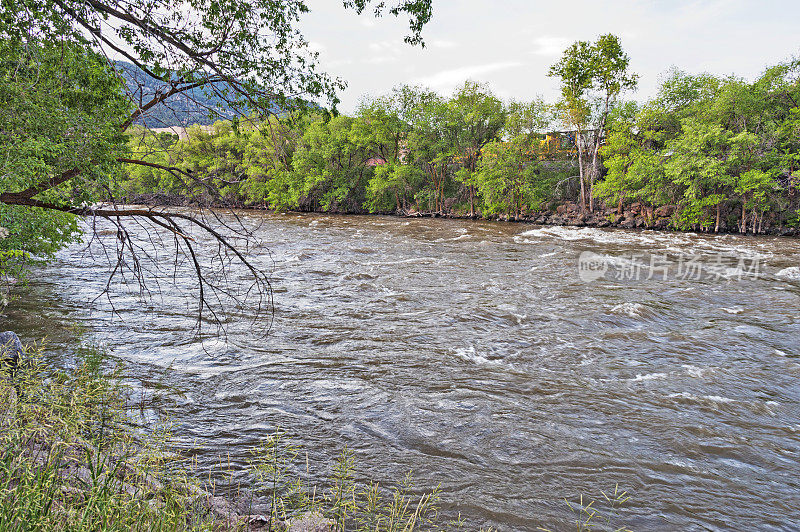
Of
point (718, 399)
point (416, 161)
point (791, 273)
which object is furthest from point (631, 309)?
point (416, 161)

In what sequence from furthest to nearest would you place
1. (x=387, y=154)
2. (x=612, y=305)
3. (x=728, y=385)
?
(x=387, y=154), (x=612, y=305), (x=728, y=385)

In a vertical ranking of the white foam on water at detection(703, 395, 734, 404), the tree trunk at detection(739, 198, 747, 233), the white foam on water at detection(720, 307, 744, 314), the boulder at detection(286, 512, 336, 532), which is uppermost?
the tree trunk at detection(739, 198, 747, 233)

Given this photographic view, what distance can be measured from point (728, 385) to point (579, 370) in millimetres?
2059

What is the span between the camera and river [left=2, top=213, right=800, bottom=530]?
467cm

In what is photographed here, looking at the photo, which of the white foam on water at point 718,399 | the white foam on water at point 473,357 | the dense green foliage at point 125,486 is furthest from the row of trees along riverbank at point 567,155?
the white foam on water at point 718,399

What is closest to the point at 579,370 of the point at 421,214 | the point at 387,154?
the point at 421,214

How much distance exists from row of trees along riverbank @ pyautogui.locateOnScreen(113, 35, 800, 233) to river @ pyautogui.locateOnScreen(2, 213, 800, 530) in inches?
130

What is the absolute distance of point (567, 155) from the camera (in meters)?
36.5

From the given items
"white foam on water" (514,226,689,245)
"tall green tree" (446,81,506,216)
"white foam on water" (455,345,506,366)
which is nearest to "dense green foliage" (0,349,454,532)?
"white foam on water" (455,345,506,366)

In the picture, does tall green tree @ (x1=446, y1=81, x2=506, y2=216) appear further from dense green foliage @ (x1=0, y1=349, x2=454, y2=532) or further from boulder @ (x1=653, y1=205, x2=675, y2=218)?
dense green foliage @ (x1=0, y1=349, x2=454, y2=532)

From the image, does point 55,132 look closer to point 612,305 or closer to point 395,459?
point 395,459

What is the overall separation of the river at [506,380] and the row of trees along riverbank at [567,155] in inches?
130

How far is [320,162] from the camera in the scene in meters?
45.5

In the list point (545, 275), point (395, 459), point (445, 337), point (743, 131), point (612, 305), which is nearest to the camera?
point (395, 459)
